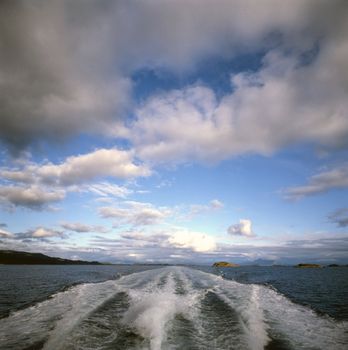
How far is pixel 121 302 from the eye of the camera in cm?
2155

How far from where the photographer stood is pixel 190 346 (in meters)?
11.0

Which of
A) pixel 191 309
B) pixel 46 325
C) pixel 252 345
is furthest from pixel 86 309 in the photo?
pixel 252 345

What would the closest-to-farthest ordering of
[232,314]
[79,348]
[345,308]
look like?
[79,348] → [232,314] → [345,308]

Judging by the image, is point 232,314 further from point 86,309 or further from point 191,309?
point 86,309

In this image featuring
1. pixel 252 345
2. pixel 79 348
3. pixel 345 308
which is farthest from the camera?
pixel 345 308

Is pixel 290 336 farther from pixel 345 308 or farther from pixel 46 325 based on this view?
pixel 345 308

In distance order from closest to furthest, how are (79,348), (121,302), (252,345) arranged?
(79,348), (252,345), (121,302)

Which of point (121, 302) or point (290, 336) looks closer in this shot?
point (290, 336)

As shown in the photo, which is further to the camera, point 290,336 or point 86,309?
point 86,309

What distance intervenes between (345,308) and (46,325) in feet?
79.1

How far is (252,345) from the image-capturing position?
11508 millimetres

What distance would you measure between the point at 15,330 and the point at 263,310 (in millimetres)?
15156

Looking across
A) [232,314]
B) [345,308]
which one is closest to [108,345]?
[232,314]

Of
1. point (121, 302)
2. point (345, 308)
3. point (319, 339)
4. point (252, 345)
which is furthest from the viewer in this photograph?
point (345, 308)
